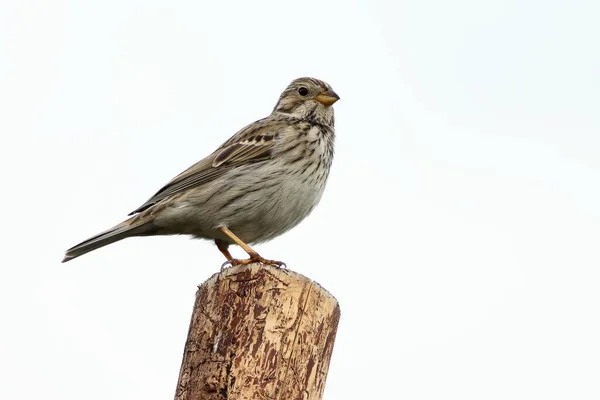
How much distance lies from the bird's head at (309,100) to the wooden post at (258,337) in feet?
16.7

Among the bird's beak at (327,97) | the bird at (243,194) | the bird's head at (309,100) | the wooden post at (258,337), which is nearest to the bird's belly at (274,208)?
the bird at (243,194)

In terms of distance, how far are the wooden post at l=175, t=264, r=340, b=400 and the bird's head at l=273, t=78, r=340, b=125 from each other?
5.10 m

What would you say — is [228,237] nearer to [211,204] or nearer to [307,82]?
[211,204]

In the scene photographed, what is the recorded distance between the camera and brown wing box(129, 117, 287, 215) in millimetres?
9648

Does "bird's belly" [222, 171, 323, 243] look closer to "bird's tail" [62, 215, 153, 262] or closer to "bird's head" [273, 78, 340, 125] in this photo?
"bird's tail" [62, 215, 153, 262]

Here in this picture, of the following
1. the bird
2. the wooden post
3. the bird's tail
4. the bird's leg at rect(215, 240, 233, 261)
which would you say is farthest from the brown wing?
the wooden post

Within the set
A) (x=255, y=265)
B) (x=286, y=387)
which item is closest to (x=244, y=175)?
(x=255, y=265)

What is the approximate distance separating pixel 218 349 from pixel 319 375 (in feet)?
2.07

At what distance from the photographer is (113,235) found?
31.0 feet

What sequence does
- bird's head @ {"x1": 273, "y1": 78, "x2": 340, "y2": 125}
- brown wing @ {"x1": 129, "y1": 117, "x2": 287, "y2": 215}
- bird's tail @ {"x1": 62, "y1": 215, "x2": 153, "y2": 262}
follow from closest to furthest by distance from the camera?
1. bird's tail @ {"x1": 62, "y1": 215, "x2": 153, "y2": 262}
2. brown wing @ {"x1": 129, "y1": 117, "x2": 287, "y2": 215}
3. bird's head @ {"x1": 273, "y1": 78, "x2": 340, "y2": 125}

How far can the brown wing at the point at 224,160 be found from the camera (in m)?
9.65

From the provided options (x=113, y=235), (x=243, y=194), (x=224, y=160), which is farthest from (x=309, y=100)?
(x=113, y=235)

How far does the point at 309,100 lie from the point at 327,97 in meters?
0.24

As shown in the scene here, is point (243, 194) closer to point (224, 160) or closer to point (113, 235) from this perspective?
point (224, 160)
